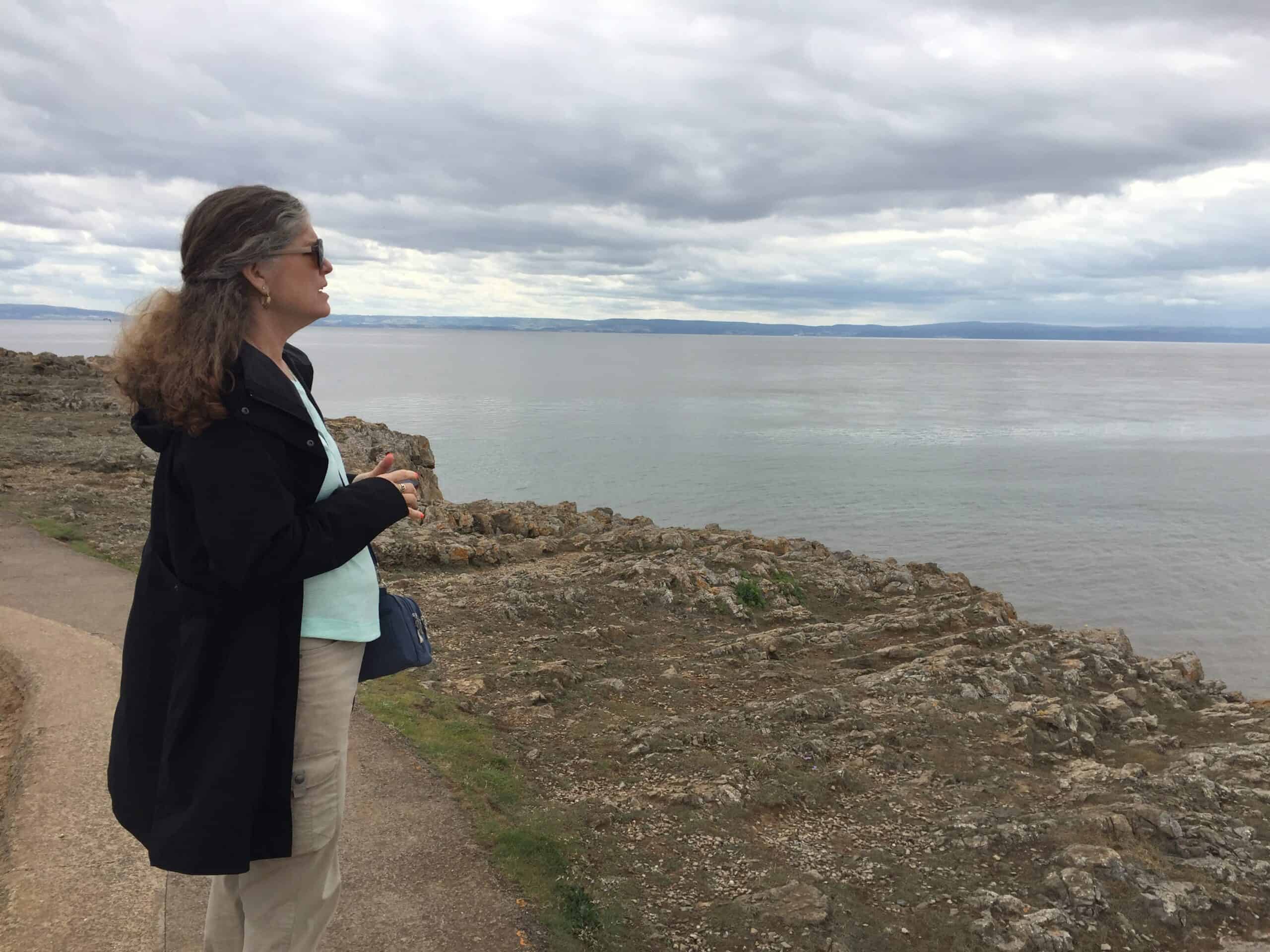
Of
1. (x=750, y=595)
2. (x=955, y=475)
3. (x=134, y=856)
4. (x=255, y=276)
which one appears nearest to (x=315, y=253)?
(x=255, y=276)

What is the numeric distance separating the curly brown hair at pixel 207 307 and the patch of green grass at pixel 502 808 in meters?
3.58

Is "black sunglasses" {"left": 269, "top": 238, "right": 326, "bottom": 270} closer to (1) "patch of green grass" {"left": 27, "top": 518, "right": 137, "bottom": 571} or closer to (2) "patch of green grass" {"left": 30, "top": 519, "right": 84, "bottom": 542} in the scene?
(1) "patch of green grass" {"left": 27, "top": 518, "right": 137, "bottom": 571}

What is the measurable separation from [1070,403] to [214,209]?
89.8 metres

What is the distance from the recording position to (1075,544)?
94.7 ft

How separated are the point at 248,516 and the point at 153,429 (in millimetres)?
464

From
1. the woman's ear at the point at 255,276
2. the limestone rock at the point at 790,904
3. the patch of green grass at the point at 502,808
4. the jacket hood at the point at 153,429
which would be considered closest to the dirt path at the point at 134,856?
the patch of green grass at the point at 502,808

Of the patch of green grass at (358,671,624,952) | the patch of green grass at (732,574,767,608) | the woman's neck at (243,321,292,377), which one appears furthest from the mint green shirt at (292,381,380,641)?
the patch of green grass at (732,574,767,608)

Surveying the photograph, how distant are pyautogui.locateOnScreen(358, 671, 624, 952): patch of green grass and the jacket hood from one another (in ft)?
11.2

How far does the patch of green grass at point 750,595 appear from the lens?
12.2 meters

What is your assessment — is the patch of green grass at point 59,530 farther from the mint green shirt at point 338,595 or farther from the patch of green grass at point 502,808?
the mint green shirt at point 338,595

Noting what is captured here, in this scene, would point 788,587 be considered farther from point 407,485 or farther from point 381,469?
point 407,485

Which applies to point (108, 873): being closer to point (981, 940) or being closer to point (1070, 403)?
point (981, 940)

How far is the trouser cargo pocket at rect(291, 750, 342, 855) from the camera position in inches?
115

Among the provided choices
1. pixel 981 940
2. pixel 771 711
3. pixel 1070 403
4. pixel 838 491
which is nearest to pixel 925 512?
pixel 838 491
